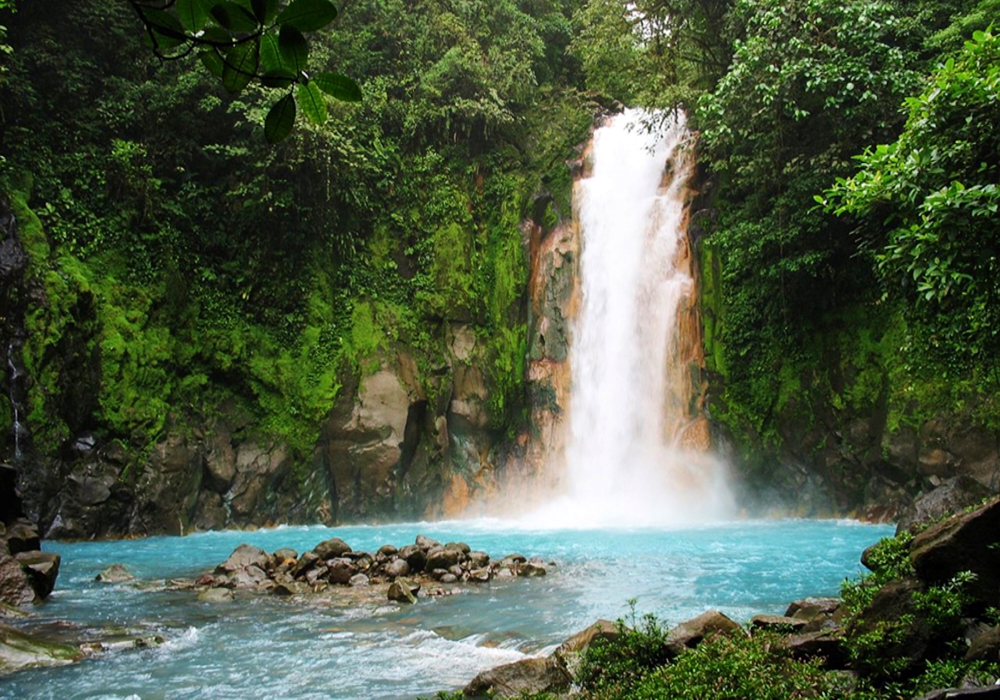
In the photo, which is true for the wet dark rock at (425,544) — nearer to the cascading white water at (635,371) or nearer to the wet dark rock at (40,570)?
the wet dark rock at (40,570)

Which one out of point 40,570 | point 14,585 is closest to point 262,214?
point 40,570

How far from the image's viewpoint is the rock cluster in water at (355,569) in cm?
959

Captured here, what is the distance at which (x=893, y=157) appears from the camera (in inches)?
288

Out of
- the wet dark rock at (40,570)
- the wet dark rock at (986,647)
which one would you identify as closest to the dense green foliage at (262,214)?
the wet dark rock at (40,570)

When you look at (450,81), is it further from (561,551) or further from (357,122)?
(561,551)

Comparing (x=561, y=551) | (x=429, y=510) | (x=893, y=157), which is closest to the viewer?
(x=893, y=157)

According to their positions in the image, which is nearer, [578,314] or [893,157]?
[893,157]

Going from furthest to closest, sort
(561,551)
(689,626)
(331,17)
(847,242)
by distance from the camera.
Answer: (847,242) < (561,551) < (689,626) < (331,17)

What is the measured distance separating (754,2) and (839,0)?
1654 mm

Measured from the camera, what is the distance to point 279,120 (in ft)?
4.88

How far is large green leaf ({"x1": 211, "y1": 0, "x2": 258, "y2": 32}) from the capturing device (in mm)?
1385

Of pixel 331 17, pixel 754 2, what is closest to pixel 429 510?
pixel 754 2

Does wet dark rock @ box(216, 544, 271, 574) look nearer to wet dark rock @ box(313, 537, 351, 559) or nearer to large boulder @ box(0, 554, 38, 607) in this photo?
wet dark rock @ box(313, 537, 351, 559)

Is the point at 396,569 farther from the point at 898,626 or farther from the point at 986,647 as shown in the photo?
the point at 986,647
